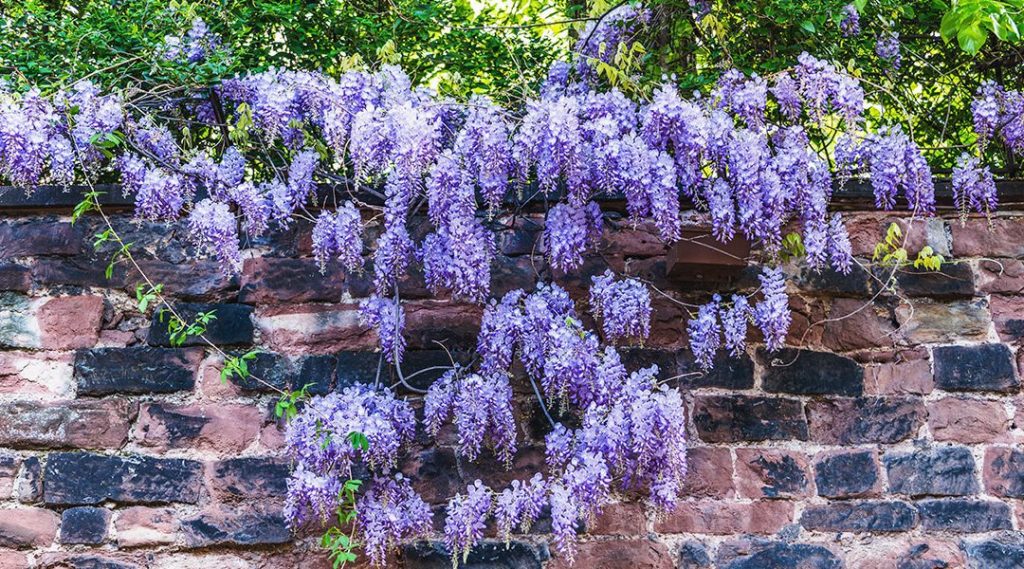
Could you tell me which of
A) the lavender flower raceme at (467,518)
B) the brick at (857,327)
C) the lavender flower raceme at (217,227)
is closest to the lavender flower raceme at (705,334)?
the brick at (857,327)

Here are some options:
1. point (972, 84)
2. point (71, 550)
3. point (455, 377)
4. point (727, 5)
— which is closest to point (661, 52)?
point (727, 5)

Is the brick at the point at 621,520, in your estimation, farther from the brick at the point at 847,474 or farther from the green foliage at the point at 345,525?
the green foliage at the point at 345,525

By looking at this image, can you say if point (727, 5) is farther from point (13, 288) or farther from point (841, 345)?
point (13, 288)

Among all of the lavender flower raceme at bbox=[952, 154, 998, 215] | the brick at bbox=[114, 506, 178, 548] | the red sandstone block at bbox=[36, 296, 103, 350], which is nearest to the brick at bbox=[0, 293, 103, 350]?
the red sandstone block at bbox=[36, 296, 103, 350]

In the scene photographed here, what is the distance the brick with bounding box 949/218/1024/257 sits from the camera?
3.53m

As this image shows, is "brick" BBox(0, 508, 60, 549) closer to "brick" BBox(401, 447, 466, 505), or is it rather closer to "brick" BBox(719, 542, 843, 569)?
"brick" BBox(401, 447, 466, 505)

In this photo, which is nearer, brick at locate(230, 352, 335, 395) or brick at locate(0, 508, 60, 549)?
brick at locate(0, 508, 60, 549)

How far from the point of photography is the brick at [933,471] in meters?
3.31

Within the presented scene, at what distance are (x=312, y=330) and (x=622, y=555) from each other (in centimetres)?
113

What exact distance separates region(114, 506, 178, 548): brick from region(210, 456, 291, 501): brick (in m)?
0.15

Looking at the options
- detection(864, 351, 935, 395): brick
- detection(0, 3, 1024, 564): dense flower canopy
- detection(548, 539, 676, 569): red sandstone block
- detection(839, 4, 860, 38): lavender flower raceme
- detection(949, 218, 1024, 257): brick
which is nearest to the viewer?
detection(0, 3, 1024, 564): dense flower canopy

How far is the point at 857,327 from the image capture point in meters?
3.46

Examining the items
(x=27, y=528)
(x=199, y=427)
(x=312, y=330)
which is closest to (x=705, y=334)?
(x=312, y=330)

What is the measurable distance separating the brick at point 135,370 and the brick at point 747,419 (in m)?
1.53
